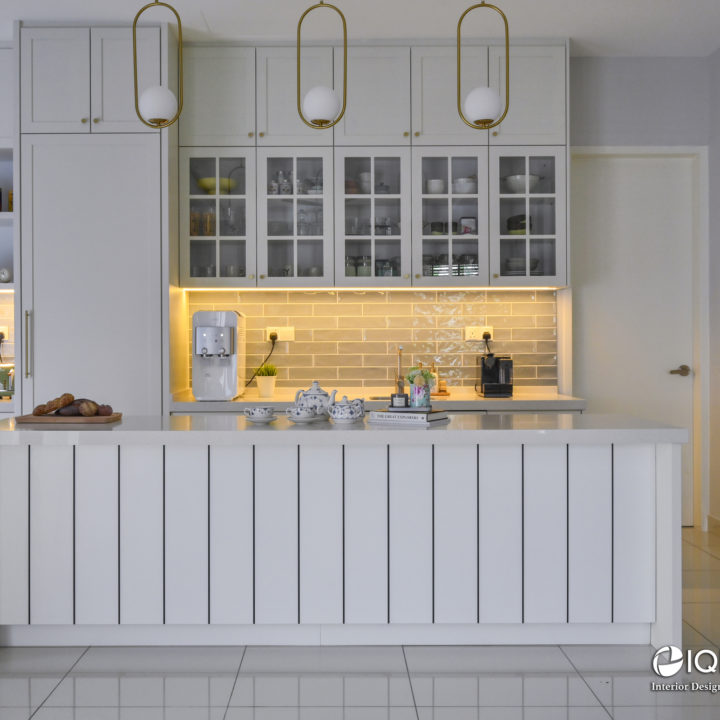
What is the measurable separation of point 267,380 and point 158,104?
2.02 m

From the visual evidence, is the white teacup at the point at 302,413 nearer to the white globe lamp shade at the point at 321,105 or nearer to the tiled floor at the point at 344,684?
the tiled floor at the point at 344,684

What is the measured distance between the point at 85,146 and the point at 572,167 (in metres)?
2.90

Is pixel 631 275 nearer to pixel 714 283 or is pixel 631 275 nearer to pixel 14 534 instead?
pixel 714 283

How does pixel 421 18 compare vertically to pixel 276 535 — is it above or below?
above

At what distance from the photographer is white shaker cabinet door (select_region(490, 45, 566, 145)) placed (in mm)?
4324

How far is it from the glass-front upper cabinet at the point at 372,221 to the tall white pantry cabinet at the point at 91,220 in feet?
3.27

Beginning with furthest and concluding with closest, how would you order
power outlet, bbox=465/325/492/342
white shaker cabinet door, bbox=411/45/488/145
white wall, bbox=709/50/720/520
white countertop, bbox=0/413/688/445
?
1. power outlet, bbox=465/325/492/342
2. white wall, bbox=709/50/720/520
3. white shaker cabinet door, bbox=411/45/488/145
4. white countertop, bbox=0/413/688/445

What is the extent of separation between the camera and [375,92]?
14.2 feet

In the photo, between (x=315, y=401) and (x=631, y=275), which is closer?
(x=315, y=401)

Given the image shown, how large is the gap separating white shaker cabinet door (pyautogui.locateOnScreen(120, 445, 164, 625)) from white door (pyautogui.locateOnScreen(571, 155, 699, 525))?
9.69 feet

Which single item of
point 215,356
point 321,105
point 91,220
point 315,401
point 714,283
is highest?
point 321,105

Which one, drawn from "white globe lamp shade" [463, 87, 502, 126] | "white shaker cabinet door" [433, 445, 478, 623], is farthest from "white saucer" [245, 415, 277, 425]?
"white globe lamp shade" [463, 87, 502, 126]

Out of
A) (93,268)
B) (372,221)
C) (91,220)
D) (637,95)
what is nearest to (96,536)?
(93,268)

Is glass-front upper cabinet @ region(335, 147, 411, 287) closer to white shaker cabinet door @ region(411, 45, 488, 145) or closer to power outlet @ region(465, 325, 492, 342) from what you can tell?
white shaker cabinet door @ region(411, 45, 488, 145)
